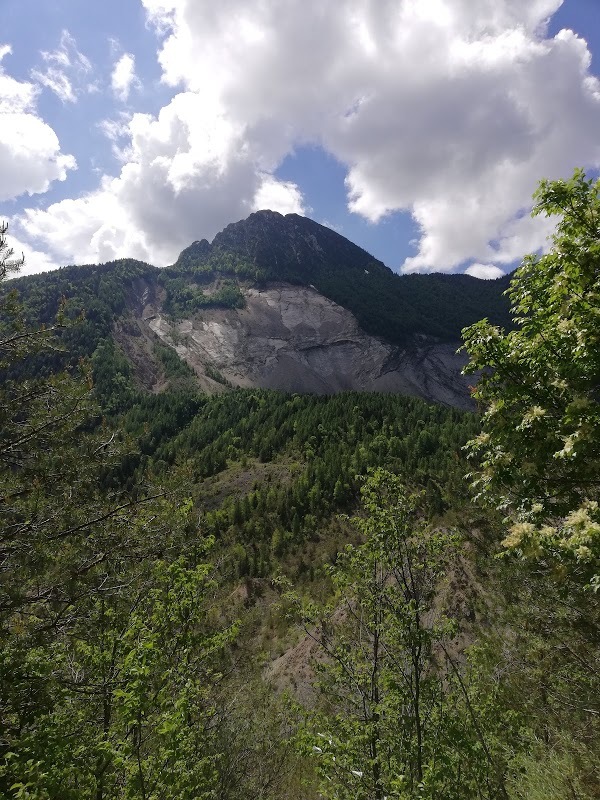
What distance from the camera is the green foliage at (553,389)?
601 cm

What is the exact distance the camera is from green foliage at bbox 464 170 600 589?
6.01 meters

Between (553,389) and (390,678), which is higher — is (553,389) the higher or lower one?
the higher one

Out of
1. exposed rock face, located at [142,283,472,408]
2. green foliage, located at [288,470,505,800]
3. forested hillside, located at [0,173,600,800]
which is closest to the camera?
forested hillside, located at [0,173,600,800]

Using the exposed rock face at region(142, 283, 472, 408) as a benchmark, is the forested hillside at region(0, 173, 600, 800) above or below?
below

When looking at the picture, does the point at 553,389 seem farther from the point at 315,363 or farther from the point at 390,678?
the point at 315,363

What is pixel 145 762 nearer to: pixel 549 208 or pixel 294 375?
pixel 549 208

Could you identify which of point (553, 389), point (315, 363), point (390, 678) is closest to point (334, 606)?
point (390, 678)

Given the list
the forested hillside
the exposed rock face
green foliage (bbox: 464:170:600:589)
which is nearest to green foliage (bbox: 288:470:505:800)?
the forested hillside

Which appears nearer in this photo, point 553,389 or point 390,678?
point 553,389

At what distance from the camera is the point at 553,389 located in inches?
269

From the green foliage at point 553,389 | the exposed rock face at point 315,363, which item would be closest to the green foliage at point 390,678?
the green foliage at point 553,389

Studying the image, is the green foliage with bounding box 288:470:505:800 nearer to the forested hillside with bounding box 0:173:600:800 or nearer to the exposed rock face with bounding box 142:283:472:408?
the forested hillside with bounding box 0:173:600:800

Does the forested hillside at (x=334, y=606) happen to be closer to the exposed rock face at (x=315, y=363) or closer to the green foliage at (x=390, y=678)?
the green foliage at (x=390, y=678)

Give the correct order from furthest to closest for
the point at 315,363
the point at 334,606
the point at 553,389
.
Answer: the point at 315,363 < the point at 334,606 < the point at 553,389
